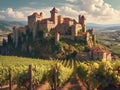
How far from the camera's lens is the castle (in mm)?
160375

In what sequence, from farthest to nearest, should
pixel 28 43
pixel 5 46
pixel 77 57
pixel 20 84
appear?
pixel 5 46 < pixel 28 43 < pixel 77 57 < pixel 20 84

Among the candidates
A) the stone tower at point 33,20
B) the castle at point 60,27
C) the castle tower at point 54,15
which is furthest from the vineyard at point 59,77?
the stone tower at point 33,20

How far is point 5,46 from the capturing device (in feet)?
630

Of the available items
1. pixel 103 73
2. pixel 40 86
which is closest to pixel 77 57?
pixel 40 86

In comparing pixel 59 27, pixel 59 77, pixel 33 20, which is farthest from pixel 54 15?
pixel 59 77

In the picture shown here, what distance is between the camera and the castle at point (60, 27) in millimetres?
160375

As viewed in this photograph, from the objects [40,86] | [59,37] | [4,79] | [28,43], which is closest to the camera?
[4,79]

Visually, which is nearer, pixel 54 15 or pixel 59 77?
pixel 59 77

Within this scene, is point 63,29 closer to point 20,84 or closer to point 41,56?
point 41,56

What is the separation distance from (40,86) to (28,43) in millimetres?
79933

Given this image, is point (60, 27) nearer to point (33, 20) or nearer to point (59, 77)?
point (33, 20)

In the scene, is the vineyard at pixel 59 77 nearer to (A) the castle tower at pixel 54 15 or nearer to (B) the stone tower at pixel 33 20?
(A) the castle tower at pixel 54 15

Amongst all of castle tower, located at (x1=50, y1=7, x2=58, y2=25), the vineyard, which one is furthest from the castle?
the vineyard

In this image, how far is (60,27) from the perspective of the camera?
167375mm
